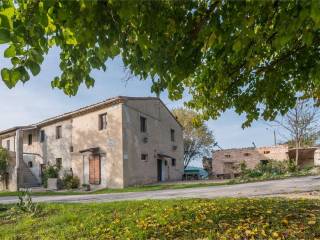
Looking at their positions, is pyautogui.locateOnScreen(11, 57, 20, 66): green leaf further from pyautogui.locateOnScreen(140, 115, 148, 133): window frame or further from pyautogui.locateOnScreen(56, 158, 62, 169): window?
pyautogui.locateOnScreen(56, 158, 62, 169): window

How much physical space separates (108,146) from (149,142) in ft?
12.2

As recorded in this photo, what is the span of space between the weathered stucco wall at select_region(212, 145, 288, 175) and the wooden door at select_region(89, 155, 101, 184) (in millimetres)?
15335

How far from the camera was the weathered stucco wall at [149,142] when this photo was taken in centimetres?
2998

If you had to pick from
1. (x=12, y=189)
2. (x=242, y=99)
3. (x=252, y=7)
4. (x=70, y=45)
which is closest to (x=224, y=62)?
(x=242, y=99)

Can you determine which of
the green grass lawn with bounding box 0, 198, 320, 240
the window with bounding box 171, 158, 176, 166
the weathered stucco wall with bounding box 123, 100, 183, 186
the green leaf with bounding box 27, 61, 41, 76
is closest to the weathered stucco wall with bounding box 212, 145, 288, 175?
the weathered stucco wall with bounding box 123, 100, 183, 186

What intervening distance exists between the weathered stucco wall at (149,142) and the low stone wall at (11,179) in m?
11.1

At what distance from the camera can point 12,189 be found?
114 ft

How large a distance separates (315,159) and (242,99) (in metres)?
35.5

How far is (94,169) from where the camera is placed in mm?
31516

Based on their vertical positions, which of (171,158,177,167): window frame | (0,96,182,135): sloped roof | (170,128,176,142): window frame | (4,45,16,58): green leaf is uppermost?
(0,96,182,135): sloped roof

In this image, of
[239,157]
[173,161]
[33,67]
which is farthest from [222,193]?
[239,157]

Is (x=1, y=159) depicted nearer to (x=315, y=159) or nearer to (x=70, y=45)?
(x=315, y=159)

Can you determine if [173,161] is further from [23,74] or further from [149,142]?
[23,74]

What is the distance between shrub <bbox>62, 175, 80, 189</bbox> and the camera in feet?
104
